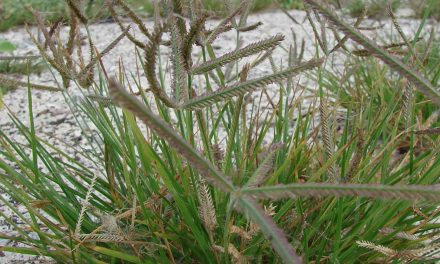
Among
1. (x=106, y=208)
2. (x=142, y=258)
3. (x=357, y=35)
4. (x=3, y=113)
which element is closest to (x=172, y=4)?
(x=357, y=35)

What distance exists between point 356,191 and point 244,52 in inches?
13.3

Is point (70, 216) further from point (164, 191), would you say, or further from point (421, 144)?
point (421, 144)

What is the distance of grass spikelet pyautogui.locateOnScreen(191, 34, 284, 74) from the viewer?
0.77 meters

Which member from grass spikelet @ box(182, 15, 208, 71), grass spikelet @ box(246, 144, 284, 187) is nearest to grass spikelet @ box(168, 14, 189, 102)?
grass spikelet @ box(182, 15, 208, 71)

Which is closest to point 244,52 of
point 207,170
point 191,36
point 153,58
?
point 191,36

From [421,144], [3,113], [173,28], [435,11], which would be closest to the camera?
[173,28]

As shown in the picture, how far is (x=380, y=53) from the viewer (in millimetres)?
588

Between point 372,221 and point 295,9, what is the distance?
11.6 feet

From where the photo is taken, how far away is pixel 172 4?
0.81 metres

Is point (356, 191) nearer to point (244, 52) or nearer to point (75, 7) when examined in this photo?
point (244, 52)

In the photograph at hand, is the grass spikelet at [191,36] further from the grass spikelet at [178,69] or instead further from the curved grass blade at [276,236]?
the curved grass blade at [276,236]

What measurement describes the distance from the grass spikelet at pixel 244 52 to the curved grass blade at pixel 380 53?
197 millimetres

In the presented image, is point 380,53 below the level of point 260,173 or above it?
above

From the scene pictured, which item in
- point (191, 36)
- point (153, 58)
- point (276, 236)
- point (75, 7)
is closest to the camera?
point (276, 236)
